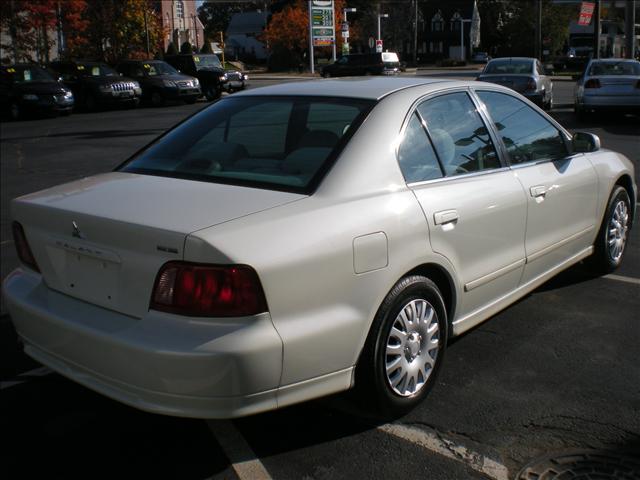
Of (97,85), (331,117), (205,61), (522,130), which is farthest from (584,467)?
(205,61)

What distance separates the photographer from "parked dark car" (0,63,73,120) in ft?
78.0

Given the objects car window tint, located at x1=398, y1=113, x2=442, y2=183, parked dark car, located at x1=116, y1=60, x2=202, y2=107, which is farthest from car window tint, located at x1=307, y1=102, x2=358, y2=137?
parked dark car, located at x1=116, y1=60, x2=202, y2=107

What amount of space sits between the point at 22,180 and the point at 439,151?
29.7 ft

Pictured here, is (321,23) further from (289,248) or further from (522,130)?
(289,248)

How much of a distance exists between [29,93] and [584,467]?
23.3 meters

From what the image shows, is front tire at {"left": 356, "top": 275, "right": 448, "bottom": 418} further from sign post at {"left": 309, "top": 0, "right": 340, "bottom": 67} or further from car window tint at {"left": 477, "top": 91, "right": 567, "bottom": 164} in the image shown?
sign post at {"left": 309, "top": 0, "right": 340, "bottom": 67}

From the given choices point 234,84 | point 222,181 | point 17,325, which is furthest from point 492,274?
point 234,84

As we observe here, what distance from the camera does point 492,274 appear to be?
436 cm

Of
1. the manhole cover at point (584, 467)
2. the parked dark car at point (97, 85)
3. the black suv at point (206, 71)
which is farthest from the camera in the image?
the black suv at point (206, 71)

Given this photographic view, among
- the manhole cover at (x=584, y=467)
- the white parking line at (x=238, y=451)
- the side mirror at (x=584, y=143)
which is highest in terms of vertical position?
the side mirror at (x=584, y=143)

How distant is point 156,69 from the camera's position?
29094 mm

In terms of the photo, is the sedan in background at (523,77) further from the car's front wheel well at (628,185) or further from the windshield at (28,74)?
the windshield at (28,74)

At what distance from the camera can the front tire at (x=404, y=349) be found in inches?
139

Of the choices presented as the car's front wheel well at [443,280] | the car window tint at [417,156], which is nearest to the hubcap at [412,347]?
the car's front wheel well at [443,280]
